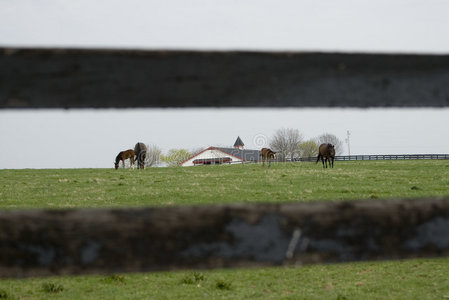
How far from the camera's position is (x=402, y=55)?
73.3 inches

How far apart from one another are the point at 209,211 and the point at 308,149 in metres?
99.7

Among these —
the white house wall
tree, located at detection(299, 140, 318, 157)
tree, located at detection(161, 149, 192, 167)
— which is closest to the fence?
the white house wall

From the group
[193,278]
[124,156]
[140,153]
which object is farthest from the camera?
[140,153]

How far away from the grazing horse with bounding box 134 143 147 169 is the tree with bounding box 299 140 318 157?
6415cm

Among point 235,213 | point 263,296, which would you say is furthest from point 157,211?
point 263,296

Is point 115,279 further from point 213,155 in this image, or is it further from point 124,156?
point 213,155

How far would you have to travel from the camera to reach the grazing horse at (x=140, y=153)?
33.2 metres

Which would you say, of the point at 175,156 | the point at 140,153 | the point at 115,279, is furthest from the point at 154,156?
the point at 115,279

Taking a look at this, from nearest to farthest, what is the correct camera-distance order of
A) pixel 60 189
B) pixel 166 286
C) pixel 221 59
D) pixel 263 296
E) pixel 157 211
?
pixel 157 211
pixel 221 59
pixel 263 296
pixel 166 286
pixel 60 189

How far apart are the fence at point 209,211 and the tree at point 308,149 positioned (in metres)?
95.4

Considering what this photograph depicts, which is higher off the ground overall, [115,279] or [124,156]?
[124,156]

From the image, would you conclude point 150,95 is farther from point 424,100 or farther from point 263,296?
point 263,296

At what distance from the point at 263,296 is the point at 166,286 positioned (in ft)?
4.86

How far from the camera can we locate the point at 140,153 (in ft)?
115
